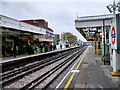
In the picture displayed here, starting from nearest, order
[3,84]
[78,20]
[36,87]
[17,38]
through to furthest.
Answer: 1. [36,87]
2. [3,84]
3. [78,20]
4. [17,38]

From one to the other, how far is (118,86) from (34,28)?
15.4 m

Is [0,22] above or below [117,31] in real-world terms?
above

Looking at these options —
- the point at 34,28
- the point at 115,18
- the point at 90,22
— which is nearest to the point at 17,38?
the point at 34,28

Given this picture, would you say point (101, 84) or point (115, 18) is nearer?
point (101, 84)

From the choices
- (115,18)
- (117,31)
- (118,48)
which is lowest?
(118,48)

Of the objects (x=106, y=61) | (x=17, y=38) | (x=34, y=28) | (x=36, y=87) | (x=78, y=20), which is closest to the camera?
(x=36, y=87)

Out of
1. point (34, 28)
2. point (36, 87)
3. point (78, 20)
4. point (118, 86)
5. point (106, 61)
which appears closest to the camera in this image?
point (118, 86)

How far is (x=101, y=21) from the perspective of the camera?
12227mm

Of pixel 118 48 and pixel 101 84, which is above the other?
pixel 118 48

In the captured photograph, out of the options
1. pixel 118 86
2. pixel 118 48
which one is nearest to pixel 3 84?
pixel 118 86

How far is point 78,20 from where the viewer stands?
476 inches

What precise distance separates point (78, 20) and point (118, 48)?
6.70 metres

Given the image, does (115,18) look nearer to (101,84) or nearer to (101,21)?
(101,84)

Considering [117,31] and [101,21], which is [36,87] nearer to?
[117,31]
